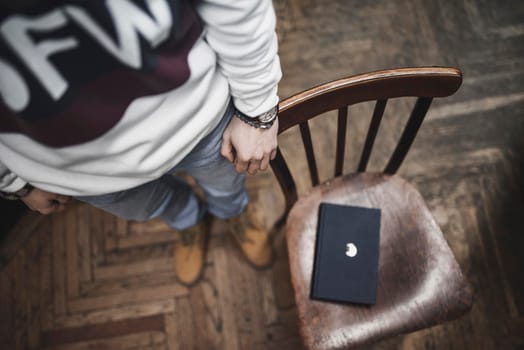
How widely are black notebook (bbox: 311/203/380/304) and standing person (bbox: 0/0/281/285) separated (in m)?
0.26

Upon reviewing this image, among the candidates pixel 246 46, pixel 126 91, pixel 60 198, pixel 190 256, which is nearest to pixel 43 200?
pixel 60 198

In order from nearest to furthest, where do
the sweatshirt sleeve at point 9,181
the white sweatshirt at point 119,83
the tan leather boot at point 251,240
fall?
the white sweatshirt at point 119,83 < the sweatshirt sleeve at point 9,181 < the tan leather boot at point 251,240

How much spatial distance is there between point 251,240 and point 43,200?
0.67 metres

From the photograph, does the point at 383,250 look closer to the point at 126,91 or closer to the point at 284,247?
the point at 284,247

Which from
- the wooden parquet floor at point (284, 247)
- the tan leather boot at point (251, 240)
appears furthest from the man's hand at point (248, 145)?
the wooden parquet floor at point (284, 247)

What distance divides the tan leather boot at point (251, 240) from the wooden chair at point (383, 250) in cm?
32

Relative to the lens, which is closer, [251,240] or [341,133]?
[341,133]

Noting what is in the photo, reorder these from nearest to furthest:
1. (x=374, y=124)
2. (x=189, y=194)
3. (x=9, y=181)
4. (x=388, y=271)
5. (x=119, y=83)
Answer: (x=119, y=83) < (x=9, y=181) < (x=374, y=124) < (x=388, y=271) < (x=189, y=194)

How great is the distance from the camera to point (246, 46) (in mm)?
587

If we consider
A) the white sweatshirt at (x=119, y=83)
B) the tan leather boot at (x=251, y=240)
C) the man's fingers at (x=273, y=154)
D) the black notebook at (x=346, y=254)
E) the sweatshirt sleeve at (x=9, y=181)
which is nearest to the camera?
the white sweatshirt at (x=119, y=83)

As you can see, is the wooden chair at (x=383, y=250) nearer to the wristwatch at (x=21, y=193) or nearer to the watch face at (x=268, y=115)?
the watch face at (x=268, y=115)

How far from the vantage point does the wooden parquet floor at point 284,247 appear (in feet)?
4.25

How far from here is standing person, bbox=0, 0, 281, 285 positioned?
0.48m

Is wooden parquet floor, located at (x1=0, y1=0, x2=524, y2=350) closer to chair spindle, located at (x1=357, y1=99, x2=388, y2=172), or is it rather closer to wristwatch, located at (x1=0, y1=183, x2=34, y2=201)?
chair spindle, located at (x1=357, y1=99, x2=388, y2=172)
